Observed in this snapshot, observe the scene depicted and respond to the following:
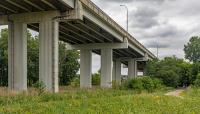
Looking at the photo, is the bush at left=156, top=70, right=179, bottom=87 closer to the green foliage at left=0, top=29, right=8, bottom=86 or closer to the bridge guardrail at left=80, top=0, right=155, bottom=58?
the bridge guardrail at left=80, top=0, right=155, bottom=58

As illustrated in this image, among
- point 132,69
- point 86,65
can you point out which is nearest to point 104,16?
point 86,65

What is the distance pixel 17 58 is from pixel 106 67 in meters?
27.7

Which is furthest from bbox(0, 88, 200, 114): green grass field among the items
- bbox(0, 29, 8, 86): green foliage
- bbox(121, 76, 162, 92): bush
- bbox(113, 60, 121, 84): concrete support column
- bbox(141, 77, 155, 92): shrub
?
bbox(113, 60, 121, 84): concrete support column

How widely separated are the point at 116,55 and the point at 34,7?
55.2m

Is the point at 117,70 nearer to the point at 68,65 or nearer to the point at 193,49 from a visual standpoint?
the point at 68,65

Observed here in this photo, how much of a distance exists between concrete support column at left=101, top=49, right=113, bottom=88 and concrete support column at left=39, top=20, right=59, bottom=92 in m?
27.5

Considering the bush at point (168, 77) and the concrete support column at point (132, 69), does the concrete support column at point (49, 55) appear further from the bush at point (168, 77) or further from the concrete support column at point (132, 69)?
→ the concrete support column at point (132, 69)

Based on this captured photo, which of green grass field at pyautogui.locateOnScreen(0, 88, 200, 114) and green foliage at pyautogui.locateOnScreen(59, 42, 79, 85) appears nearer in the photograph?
green grass field at pyautogui.locateOnScreen(0, 88, 200, 114)

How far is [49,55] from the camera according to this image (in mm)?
41375

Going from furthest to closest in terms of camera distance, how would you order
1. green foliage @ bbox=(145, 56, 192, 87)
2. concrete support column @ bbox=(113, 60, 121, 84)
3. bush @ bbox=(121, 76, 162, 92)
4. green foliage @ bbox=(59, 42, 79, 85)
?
concrete support column @ bbox=(113, 60, 121, 84), green foliage @ bbox=(145, 56, 192, 87), green foliage @ bbox=(59, 42, 79, 85), bush @ bbox=(121, 76, 162, 92)

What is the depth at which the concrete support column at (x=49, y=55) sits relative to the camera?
1617 inches

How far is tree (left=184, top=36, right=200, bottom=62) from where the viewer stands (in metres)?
155

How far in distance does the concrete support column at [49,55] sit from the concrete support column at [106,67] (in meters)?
27.5

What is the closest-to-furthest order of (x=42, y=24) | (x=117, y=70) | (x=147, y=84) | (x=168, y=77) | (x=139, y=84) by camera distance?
1. (x=42, y=24)
2. (x=139, y=84)
3. (x=147, y=84)
4. (x=168, y=77)
5. (x=117, y=70)
